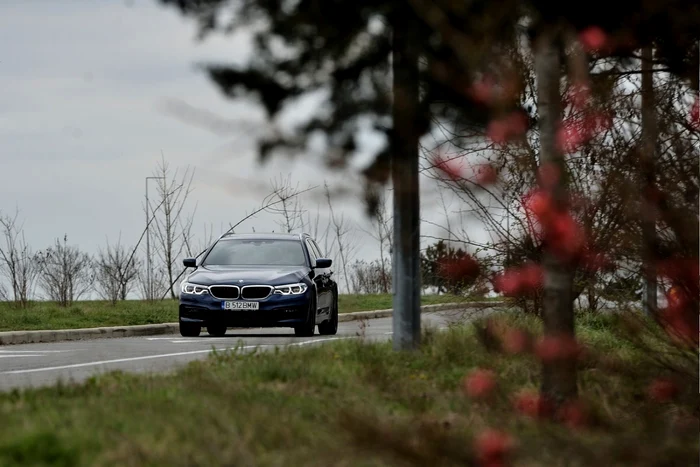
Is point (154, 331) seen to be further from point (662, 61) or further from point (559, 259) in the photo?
point (559, 259)

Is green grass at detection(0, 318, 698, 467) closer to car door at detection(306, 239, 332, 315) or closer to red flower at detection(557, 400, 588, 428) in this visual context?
red flower at detection(557, 400, 588, 428)

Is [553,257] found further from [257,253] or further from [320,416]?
[257,253]

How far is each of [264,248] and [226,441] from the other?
532 inches

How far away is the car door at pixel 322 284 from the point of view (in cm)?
1869

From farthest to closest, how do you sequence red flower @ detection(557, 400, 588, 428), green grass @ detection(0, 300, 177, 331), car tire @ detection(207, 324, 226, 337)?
green grass @ detection(0, 300, 177, 331) → car tire @ detection(207, 324, 226, 337) → red flower @ detection(557, 400, 588, 428)

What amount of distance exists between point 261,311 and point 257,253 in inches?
59.7

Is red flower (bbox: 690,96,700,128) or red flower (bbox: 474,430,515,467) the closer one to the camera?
red flower (bbox: 474,430,515,467)

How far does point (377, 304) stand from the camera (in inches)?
1172

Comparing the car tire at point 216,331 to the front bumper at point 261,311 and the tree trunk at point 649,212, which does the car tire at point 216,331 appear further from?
the tree trunk at point 649,212

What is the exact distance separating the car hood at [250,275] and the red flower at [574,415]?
11.1 m

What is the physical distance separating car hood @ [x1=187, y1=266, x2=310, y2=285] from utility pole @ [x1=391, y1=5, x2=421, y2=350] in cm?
740

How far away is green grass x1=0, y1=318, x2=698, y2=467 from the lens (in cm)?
506

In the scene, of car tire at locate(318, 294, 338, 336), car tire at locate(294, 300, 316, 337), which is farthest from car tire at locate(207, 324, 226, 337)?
car tire at locate(318, 294, 338, 336)

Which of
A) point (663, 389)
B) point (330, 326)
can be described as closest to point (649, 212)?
point (663, 389)
